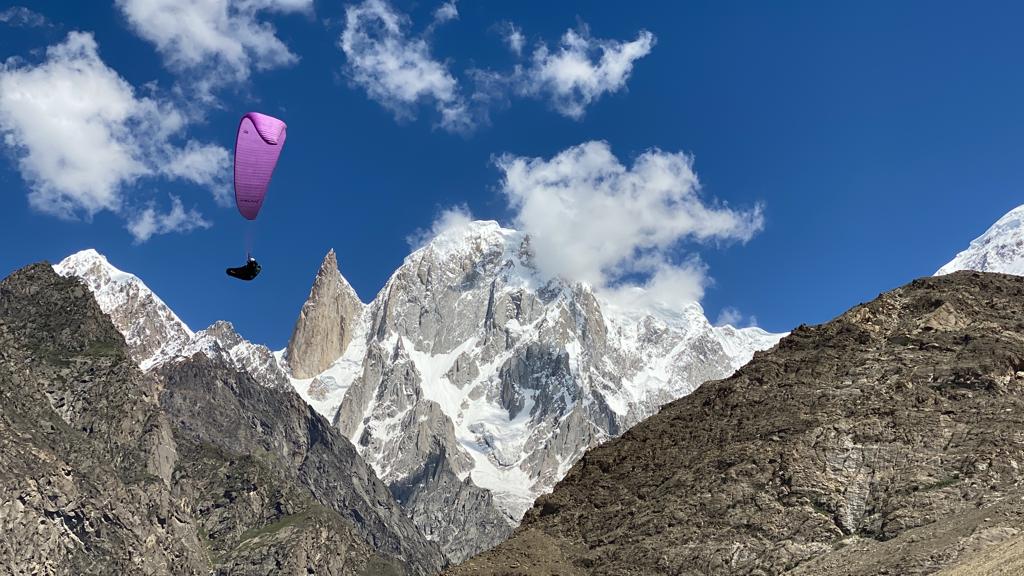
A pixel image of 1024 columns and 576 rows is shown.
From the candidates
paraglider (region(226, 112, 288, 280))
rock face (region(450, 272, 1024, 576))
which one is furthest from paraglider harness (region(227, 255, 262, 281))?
rock face (region(450, 272, 1024, 576))

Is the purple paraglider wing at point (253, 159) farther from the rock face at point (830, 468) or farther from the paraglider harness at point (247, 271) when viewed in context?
the rock face at point (830, 468)

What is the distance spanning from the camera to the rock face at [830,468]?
58656mm

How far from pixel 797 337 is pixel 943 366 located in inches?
517

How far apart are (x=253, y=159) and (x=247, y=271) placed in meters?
6.26

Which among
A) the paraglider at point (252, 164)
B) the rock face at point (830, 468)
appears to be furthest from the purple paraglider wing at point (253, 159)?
the rock face at point (830, 468)

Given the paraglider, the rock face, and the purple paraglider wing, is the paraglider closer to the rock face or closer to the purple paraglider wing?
the purple paraglider wing

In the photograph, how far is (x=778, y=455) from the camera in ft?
215

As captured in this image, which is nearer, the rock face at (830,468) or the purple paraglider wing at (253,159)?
the rock face at (830,468)

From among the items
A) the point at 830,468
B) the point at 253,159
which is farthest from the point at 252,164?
the point at 830,468

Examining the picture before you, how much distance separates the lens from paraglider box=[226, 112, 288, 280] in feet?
217

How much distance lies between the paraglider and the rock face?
2286 cm

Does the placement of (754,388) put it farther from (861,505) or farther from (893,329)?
(861,505)

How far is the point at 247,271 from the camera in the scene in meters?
66.4

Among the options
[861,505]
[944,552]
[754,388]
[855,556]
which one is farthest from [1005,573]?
[754,388]
